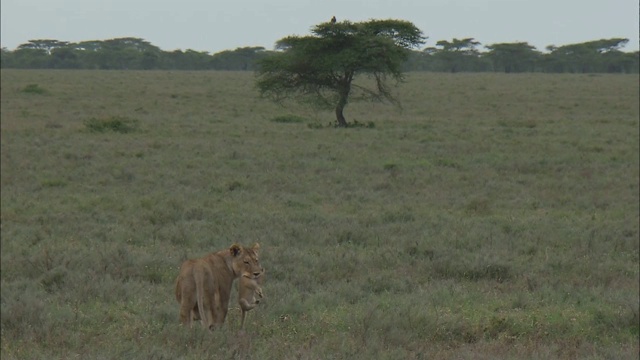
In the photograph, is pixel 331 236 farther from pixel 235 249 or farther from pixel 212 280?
pixel 235 249

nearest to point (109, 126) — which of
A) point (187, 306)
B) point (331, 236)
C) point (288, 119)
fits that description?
point (288, 119)

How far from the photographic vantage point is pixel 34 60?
117 meters

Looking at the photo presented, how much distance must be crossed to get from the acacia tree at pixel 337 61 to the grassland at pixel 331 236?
3.25 metres

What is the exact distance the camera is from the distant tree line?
11388 centimetres

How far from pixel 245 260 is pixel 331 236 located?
22.6 feet

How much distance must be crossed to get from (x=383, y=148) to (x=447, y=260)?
42.7 ft

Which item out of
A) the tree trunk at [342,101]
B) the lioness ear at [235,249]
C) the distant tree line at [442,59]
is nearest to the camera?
the lioness ear at [235,249]

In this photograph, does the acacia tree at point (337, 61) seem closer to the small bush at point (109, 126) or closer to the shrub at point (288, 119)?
the shrub at point (288, 119)

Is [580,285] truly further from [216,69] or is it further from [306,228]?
[216,69]

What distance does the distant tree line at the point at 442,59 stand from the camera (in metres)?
114

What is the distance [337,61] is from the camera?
3161cm

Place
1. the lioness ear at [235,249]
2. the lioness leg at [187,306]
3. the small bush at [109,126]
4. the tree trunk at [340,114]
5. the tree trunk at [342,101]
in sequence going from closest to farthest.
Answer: the lioness ear at [235,249] < the lioness leg at [187,306] < the small bush at [109,126] < the tree trunk at [340,114] < the tree trunk at [342,101]

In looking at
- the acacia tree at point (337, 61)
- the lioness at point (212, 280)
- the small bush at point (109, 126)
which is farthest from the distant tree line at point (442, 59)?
the lioness at point (212, 280)

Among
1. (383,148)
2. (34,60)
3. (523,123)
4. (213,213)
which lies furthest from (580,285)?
(34,60)
